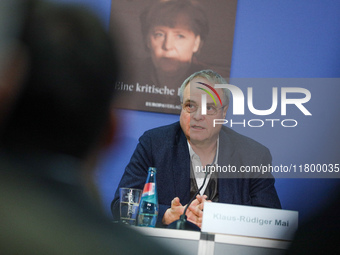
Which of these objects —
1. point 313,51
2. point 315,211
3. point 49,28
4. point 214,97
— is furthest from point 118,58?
point 313,51

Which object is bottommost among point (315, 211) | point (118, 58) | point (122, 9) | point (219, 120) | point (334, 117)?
→ point (315, 211)

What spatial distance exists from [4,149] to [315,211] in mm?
272

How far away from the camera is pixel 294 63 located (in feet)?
10.4

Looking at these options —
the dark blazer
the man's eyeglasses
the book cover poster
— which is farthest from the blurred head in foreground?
the book cover poster

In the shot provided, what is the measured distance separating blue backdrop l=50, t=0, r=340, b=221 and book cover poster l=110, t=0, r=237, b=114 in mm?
86

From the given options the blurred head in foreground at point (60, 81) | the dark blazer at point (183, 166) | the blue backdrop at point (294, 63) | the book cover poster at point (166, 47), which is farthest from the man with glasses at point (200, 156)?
the blurred head in foreground at point (60, 81)

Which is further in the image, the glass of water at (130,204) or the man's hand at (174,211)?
the man's hand at (174,211)

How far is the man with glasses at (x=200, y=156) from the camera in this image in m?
2.57

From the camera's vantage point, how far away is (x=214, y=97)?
271 cm

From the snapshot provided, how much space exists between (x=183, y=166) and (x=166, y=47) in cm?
86

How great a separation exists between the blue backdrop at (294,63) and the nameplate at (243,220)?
5.01 ft

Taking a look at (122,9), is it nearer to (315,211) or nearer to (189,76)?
(189,76)

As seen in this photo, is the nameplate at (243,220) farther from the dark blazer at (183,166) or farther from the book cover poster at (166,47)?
the book cover poster at (166,47)

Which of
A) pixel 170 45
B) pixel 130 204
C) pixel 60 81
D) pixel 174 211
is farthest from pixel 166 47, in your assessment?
pixel 60 81
